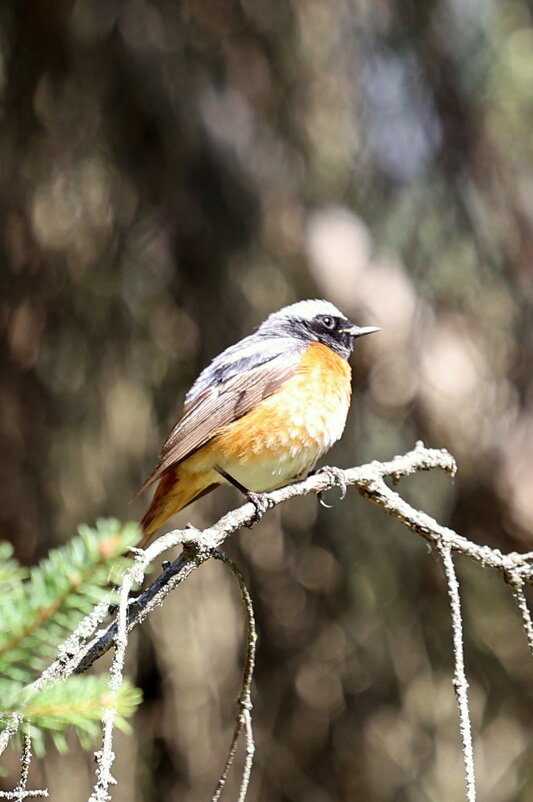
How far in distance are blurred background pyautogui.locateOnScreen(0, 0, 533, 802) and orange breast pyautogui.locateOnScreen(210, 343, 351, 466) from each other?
0.67 meters

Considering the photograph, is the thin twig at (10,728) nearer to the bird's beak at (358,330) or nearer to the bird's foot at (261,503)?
the bird's foot at (261,503)

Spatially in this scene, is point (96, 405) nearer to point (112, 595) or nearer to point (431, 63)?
point (431, 63)

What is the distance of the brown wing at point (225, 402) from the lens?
307 centimetres

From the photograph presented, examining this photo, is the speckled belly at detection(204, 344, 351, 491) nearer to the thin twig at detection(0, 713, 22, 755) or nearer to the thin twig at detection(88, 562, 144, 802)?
the thin twig at detection(88, 562, 144, 802)

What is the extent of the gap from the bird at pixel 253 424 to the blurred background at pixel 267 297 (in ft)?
1.89

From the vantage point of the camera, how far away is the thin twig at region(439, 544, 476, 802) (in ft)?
4.83

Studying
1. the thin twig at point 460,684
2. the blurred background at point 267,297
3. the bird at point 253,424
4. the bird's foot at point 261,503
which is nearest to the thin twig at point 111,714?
the thin twig at point 460,684

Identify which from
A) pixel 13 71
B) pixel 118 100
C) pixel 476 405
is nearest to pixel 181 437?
pixel 476 405

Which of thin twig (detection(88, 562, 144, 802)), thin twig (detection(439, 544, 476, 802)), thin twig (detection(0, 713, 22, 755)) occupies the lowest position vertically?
thin twig (detection(0, 713, 22, 755))

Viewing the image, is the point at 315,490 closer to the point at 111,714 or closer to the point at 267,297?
the point at 267,297

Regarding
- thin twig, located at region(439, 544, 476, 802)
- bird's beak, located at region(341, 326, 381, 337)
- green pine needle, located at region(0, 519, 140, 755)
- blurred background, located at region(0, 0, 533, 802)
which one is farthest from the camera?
blurred background, located at region(0, 0, 533, 802)

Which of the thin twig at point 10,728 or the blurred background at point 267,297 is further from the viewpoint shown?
the blurred background at point 267,297

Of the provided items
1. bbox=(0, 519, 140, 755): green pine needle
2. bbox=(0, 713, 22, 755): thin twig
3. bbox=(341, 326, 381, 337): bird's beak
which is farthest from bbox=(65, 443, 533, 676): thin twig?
bbox=(341, 326, 381, 337): bird's beak

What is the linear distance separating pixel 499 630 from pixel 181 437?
6.22 feet
